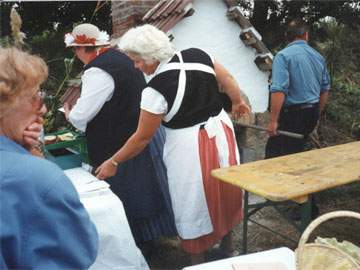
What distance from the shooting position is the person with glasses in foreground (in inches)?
41.1

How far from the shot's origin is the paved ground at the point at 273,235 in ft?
10.7

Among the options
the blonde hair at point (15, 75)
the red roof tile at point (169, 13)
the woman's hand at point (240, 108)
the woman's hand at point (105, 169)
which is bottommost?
the woman's hand at point (105, 169)

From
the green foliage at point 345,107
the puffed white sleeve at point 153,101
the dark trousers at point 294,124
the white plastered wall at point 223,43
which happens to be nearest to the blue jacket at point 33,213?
the puffed white sleeve at point 153,101

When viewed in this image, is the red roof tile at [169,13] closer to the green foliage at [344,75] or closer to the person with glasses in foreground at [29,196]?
the person with glasses in foreground at [29,196]

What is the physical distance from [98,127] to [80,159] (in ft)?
0.75

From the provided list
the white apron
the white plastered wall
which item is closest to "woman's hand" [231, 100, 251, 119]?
the white apron

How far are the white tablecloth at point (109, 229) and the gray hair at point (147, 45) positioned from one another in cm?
78

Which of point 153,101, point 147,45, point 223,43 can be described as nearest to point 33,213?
point 153,101

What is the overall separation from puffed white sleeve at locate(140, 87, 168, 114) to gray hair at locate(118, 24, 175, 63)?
0.19 meters

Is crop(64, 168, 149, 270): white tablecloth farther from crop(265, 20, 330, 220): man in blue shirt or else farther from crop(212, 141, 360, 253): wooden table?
crop(265, 20, 330, 220): man in blue shirt

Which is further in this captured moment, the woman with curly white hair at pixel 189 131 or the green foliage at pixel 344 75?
the green foliage at pixel 344 75

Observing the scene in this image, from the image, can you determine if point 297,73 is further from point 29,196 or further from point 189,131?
point 29,196

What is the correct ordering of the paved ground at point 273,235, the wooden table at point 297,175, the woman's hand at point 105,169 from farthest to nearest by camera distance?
the paved ground at point 273,235, the woman's hand at point 105,169, the wooden table at point 297,175

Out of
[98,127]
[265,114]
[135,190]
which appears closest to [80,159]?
[98,127]
